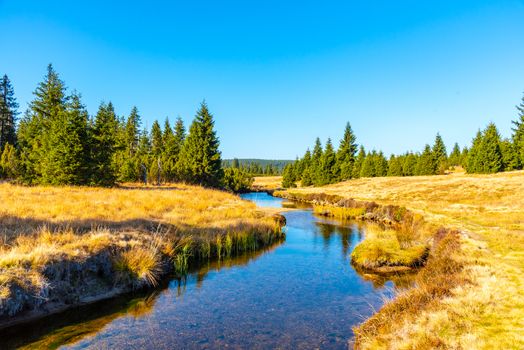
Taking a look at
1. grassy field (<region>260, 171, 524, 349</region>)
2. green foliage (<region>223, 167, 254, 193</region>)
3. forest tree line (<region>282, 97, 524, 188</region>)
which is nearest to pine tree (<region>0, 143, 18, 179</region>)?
green foliage (<region>223, 167, 254, 193</region>)

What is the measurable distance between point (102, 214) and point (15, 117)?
59471 millimetres

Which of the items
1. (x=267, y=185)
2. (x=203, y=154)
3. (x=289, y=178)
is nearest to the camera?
(x=203, y=154)

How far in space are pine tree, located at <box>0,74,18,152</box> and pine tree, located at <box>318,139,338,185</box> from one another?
6533cm

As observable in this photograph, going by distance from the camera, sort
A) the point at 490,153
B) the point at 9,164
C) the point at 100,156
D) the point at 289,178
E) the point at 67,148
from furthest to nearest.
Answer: the point at 289,178, the point at 490,153, the point at 9,164, the point at 100,156, the point at 67,148

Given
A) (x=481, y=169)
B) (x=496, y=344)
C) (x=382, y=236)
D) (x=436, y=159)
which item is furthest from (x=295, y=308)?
(x=436, y=159)

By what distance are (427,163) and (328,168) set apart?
981 inches

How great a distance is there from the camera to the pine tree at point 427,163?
73562mm

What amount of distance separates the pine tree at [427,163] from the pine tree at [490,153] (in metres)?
11.9

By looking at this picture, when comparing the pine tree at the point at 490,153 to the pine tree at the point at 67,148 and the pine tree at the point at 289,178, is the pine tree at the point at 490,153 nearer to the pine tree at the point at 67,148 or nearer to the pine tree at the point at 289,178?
the pine tree at the point at 289,178

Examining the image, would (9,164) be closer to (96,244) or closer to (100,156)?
(100,156)

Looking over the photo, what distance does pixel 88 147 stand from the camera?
2903 cm

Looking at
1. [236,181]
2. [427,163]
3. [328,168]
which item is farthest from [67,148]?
[427,163]

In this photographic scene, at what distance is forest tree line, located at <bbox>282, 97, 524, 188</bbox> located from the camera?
61.4m

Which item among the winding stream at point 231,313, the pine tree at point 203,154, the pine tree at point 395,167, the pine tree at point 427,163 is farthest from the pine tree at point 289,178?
the winding stream at point 231,313
